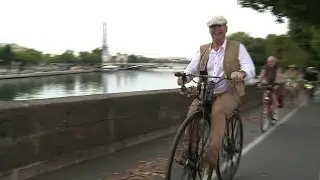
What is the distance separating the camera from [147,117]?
372 inches

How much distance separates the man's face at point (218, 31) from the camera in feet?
17.5

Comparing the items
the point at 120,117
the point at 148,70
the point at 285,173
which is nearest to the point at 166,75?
the point at 148,70

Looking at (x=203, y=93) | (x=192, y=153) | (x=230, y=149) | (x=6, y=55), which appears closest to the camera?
(x=192, y=153)

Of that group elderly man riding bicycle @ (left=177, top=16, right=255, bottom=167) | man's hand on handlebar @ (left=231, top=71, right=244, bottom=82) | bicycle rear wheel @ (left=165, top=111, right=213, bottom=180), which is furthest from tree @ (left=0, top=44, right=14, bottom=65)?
man's hand on handlebar @ (left=231, top=71, right=244, bottom=82)

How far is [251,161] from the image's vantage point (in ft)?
24.8

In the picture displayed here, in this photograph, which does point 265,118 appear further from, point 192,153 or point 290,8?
point 290,8

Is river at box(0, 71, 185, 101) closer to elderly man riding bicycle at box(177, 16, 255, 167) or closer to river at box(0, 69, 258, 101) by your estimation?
river at box(0, 69, 258, 101)

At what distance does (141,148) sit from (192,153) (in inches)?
140

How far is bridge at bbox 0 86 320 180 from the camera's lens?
251 inches

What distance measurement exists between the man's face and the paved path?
78.4 inches

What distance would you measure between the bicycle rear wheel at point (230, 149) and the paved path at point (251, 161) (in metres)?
0.27

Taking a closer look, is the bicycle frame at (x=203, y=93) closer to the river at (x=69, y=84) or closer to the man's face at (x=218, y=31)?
the man's face at (x=218, y=31)

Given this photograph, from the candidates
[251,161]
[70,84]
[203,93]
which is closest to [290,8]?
[70,84]

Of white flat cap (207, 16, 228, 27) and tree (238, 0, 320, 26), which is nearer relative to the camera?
white flat cap (207, 16, 228, 27)
